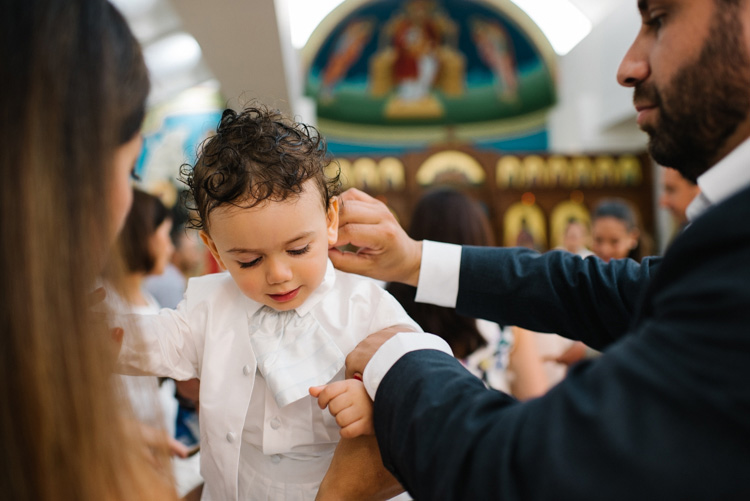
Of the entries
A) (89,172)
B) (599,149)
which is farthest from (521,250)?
(599,149)

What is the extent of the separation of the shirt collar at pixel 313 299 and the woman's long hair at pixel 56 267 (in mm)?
670

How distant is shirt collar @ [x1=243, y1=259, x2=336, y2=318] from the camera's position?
148 cm

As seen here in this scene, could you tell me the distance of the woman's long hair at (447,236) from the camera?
8.15 ft

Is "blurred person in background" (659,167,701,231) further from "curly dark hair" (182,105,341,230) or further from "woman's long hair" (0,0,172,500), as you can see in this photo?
"woman's long hair" (0,0,172,500)

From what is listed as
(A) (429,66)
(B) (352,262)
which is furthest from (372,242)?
(A) (429,66)

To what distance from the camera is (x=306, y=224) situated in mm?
1372

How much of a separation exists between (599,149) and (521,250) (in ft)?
39.2

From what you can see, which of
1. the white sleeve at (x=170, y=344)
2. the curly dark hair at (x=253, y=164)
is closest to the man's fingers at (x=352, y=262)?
the curly dark hair at (x=253, y=164)

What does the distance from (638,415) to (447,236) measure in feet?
6.23

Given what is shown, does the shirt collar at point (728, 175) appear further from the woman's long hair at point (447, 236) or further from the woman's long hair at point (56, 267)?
the woman's long hair at point (447, 236)

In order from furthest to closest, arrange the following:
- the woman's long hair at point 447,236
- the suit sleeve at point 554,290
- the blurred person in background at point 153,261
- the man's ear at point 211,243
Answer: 1. the woman's long hair at point 447,236
2. the blurred person in background at point 153,261
3. the suit sleeve at point 554,290
4. the man's ear at point 211,243

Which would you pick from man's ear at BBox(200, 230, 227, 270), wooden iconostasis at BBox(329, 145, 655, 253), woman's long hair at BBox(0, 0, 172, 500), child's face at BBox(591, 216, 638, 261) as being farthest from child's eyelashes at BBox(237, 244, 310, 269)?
wooden iconostasis at BBox(329, 145, 655, 253)

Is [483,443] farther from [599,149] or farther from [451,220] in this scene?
[599,149]

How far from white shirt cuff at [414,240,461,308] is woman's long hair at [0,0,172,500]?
107cm
